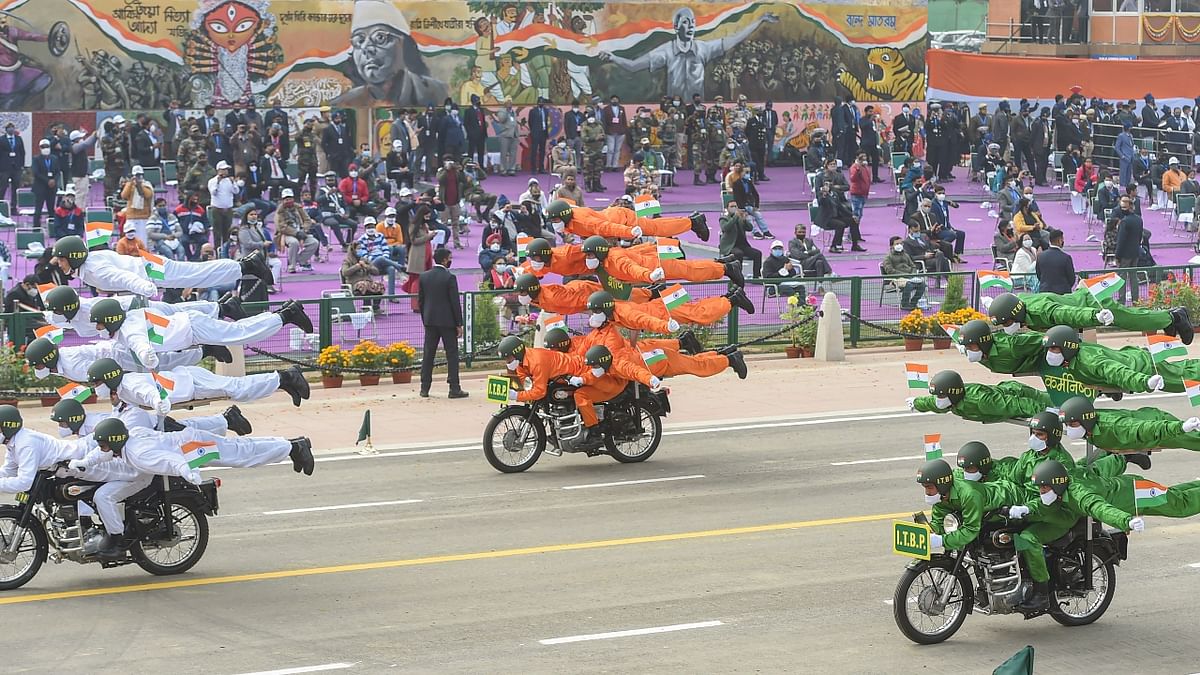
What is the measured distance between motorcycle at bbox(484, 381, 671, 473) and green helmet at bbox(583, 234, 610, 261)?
1.39 metres

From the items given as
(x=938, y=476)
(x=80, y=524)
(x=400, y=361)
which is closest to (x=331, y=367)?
(x=400, y=361)

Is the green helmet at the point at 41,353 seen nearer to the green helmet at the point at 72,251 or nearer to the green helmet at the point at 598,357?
the green helmet at the point at 72,251

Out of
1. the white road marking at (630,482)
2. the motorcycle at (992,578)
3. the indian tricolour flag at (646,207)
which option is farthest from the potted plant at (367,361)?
the motorcycle at (992,578)

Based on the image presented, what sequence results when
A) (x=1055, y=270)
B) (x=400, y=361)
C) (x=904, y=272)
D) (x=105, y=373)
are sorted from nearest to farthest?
1. (x=105, y=373)
2. (x=400, y=361)
3. (x=1055, y=270)
4. (x=904, y=272)

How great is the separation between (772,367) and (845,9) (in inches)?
994

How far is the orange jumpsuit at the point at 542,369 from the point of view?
1911cm

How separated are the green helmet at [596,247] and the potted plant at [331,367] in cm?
637

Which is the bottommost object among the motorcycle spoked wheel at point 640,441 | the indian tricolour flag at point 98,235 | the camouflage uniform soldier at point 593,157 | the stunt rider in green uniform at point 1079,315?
the motorcycle spoked wheel at point 640,441

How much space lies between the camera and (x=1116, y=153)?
150ft

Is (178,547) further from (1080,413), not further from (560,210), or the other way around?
(1080,413)

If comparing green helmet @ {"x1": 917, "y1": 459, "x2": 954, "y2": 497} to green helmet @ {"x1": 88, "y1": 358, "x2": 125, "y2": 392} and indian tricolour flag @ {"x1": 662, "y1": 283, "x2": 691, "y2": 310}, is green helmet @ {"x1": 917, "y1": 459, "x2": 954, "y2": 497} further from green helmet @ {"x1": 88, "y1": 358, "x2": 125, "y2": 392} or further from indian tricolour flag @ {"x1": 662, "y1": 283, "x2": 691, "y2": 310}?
indian tricolour flag @ {"x1": 662, "y1": 283, "x2": 691, "y2": 310}

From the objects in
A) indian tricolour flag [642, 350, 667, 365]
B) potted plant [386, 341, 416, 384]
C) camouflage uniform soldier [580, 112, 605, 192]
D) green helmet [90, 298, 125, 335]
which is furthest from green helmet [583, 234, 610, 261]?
camouflage uniform soldier [580, 112, 605, 192]

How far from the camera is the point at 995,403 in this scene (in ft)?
43.3

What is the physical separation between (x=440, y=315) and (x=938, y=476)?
12052 millimetres
